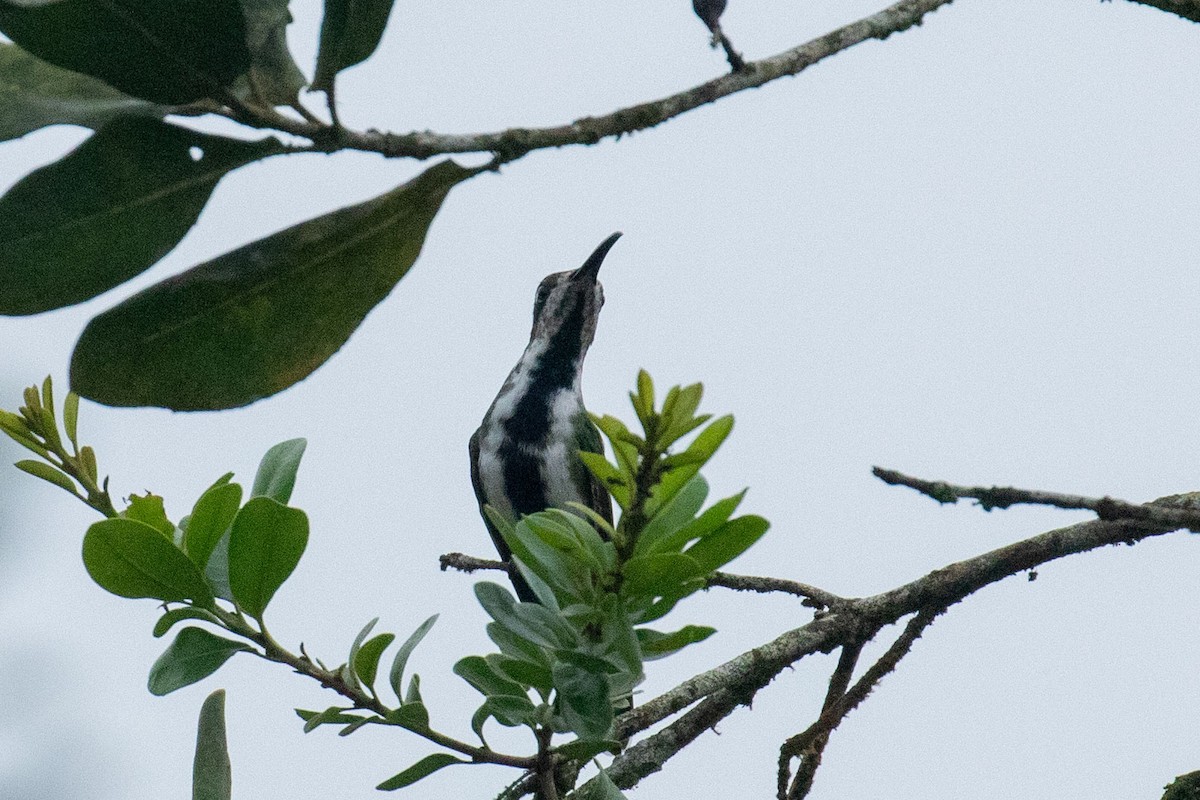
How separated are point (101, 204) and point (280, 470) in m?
0.49

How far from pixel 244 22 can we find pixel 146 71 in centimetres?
14

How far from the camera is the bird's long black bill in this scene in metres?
5.35

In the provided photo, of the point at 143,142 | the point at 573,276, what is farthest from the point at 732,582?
the point at 573,276

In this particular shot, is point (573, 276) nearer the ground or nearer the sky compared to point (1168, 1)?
nearer the sky

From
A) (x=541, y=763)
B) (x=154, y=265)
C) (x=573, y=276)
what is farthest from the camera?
(x=573, y=276)

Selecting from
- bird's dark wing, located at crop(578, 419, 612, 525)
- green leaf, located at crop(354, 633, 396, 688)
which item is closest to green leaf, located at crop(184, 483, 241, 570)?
green leaf, located at crop(354, 633, 396, 688)

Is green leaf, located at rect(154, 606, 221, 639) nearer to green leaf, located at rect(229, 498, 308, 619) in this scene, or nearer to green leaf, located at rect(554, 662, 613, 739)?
green leaf, located at rect(229, 498, 308, 619)

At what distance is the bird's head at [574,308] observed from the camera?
5656 mm

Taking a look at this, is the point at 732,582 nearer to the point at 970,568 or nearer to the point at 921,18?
the point at 970,568

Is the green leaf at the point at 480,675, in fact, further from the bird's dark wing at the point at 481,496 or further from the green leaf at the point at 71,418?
the bird's dark wing at the point at 481,496

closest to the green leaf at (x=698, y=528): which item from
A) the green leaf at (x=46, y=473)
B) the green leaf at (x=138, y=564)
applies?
the green leaf at (x=138, y=564)

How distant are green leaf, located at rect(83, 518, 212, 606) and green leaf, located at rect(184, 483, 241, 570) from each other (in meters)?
0.03

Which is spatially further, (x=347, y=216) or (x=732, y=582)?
(x=732, y=582)

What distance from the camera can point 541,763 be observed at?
227 cm
